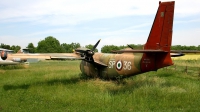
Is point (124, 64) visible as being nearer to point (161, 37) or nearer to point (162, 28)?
point (161, 37)

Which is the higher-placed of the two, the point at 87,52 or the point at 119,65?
the point at 87,52

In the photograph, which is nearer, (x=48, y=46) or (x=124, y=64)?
(x=124, y=64)

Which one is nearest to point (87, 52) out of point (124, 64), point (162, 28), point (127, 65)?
point (124, 64)

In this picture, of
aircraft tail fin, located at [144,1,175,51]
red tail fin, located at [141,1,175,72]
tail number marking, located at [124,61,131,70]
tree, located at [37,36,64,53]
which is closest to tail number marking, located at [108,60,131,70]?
tail number marking, located at [124,61,131,70]

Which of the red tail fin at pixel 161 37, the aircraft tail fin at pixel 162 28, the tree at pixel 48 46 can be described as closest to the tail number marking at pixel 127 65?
the red tail fin at pixel 161 37

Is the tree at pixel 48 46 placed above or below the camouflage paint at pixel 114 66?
above

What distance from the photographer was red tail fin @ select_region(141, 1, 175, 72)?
448 inches

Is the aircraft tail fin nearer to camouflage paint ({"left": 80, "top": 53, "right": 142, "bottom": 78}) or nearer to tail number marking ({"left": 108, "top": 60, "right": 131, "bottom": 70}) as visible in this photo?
camouflage paint ({"left": 80, "top": 53, "right": 142, "bottom": 78})

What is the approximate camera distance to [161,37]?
38.1 ft

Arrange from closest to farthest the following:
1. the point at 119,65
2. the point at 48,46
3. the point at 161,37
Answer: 1. the point at 161,37
2. the point at 119,65
3. the point at 48,46

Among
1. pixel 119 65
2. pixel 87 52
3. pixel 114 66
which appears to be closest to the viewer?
pixel 119 65

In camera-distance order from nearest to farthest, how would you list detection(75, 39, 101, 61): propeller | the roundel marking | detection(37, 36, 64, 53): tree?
the roundel marking
detection(75, 39, 101, 61): propeller
detection(37, 36, 64, 53): tree

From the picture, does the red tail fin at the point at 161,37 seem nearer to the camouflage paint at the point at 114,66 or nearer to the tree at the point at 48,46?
the camouflage paint at the point at 114,66

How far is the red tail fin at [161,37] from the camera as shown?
448 inches
